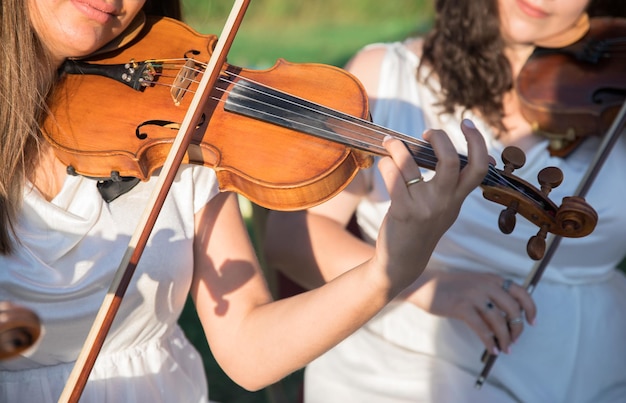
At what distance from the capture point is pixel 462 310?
1.50 m

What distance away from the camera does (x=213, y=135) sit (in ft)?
3.95

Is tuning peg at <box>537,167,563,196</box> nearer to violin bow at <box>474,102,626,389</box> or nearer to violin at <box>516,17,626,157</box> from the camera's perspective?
violin bow at <box>474,102,626,389</box>

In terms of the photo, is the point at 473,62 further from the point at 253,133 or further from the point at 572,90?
the point at 253,133

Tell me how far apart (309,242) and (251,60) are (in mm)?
4257

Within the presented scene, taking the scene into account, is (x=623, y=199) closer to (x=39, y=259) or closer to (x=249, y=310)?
(x=249, y=310)

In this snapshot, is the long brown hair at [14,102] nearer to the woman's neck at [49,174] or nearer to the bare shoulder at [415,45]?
the woman's neck at [49,174]

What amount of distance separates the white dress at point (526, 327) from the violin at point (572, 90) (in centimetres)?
5

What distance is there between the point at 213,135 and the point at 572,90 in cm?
81

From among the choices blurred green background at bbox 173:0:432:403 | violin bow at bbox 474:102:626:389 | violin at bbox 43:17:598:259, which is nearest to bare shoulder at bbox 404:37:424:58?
violin bow at bbox 474:102:626:389

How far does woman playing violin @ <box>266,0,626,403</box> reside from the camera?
1595 mm

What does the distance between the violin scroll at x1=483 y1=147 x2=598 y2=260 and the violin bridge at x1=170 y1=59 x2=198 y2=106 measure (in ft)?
1.54

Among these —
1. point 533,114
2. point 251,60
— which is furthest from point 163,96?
point 251,60

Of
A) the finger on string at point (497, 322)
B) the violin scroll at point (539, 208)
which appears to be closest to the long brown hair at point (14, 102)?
the violin scroll at point (539, 208)

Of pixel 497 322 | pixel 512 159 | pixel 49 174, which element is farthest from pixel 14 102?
pixel 497 322
